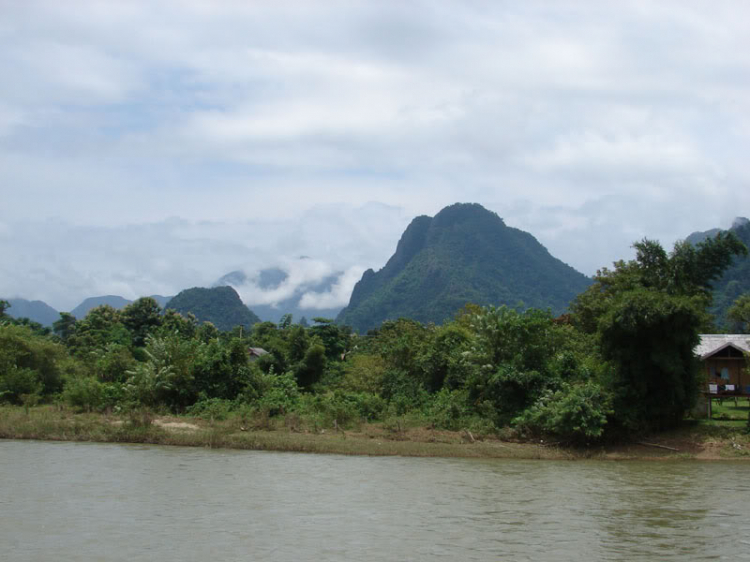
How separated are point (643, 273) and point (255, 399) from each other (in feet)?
64.5

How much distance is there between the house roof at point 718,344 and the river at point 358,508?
827 cm

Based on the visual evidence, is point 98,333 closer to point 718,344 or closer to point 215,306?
point 718,344

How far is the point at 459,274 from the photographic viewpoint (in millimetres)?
146875

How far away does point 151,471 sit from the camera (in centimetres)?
1953

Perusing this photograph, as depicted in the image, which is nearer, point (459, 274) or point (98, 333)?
point (98, 333)

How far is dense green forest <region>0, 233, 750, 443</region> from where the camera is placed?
24.7m

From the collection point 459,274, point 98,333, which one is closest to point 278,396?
point 98,333

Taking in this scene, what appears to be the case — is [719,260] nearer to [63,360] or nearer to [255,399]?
[255,399]

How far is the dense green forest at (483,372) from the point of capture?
24.7 meters

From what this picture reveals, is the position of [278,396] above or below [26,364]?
below

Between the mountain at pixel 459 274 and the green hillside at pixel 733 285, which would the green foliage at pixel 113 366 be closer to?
the green hillside at pixel 733 285

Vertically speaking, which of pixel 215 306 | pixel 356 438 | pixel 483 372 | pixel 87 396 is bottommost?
pixel 356 438

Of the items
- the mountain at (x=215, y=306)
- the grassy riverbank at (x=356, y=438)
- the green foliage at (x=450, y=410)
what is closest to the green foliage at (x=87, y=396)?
the grassy riverbank at (x=356, y=438)

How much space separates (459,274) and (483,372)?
11944 cm
